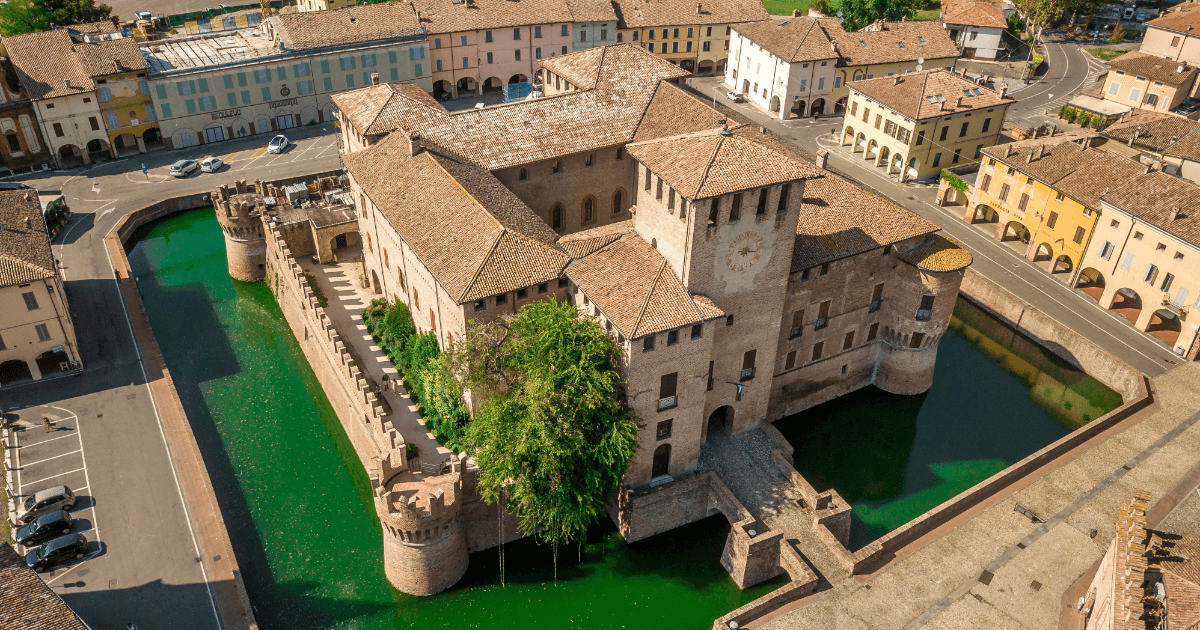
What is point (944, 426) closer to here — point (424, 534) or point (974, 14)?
point (424, 534)

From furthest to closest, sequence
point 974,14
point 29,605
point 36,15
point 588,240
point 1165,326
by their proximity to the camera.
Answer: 1. point 974,14
2. point 36,15
3. point 1165,326
4. point 588,240
5. point 29,605

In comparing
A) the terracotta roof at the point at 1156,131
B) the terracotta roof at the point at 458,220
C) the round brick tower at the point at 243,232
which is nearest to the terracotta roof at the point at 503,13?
the round brick tower at the point at 243,232

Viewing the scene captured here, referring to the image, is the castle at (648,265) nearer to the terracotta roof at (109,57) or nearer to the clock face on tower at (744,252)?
the clock face on tower at (744,252)

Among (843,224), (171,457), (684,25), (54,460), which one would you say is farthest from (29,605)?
(684,25)

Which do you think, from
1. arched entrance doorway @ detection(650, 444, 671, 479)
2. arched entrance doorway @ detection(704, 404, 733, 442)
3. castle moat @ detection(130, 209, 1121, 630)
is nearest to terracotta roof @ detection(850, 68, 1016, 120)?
castle moat @ detection(130, 209, 1121, 630)

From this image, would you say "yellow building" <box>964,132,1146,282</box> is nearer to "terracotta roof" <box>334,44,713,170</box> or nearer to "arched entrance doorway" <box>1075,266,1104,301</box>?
"arched entrance doorway" <box>1075,266,1104,301</box>
